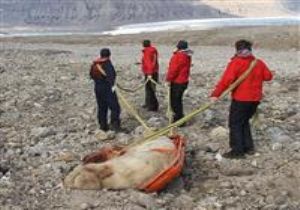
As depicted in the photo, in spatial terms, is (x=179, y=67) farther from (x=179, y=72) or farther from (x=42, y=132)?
(x=42, y=132)

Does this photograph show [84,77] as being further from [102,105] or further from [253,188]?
[253,188]

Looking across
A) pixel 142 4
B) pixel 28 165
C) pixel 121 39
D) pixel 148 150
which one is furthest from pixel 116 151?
pixel 142 4

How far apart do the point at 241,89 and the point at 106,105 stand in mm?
2973

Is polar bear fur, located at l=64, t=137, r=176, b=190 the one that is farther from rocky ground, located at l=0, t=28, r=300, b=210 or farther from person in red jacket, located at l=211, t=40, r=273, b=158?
person in red jacket, located at l=211, t=40, r=273, b=158

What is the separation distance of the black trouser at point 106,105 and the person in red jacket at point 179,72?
96cm

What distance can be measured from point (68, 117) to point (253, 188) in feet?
17.3

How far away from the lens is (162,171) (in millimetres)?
9211

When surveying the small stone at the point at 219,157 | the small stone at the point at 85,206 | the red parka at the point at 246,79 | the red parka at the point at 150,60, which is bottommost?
the small stone at the point at 219,157

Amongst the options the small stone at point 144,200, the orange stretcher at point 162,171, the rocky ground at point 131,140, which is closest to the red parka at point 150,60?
the rocky ground at point 131,140

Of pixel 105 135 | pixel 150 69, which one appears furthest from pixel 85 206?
pixel 150 69

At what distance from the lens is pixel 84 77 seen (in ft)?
67.3

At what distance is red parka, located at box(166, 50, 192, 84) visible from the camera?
12383 mm

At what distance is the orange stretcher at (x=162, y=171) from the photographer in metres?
9.12

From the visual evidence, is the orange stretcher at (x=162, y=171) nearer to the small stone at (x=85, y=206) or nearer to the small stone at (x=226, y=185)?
the small stone at (x=226, y=185)
